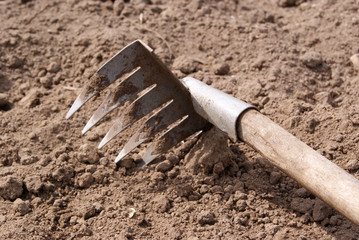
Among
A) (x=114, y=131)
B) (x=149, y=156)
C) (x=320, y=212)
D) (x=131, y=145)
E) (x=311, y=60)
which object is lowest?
(x=320, y=212)

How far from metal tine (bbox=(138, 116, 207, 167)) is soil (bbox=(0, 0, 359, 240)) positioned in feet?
0.26

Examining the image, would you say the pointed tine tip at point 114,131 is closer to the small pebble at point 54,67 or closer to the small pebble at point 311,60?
the small pebble at point 54,67

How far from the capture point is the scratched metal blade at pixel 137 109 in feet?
9.34

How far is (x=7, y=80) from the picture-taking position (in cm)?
363

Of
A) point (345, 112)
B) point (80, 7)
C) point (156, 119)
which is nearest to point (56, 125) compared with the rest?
point (156, 119)

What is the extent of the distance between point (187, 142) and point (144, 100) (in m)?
0.41

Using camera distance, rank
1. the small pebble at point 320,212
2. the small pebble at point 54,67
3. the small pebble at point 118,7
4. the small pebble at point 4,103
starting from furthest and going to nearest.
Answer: the small pebble at point 118,7, the small pebble at point 54,67, the small pebble at point 4,103, the small pebble at point 320,212

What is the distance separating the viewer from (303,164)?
235 centimetres

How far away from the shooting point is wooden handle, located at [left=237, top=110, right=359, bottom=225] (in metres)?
2.16

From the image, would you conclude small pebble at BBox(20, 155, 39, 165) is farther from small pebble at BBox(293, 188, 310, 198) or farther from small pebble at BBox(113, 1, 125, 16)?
small pebble at BBox(113, 1, 125, 16)

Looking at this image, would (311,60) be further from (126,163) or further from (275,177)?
(126,163)

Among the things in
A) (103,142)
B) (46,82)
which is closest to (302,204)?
(103,142)

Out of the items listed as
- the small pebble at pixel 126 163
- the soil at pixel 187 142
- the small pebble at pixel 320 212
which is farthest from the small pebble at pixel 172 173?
the small pebble at pixel 320 212

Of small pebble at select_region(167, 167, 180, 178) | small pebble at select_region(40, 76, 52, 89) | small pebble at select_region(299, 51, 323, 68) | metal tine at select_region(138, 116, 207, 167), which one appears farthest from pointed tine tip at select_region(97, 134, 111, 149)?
small pebble at select_region(299, 51, 323, 68)
